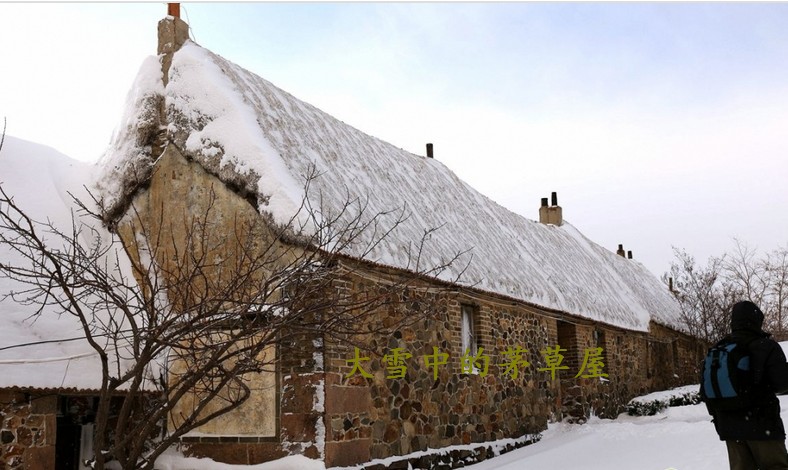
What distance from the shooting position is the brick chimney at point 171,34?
10566 mm

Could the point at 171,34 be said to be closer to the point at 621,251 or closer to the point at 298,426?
the point at 298,426

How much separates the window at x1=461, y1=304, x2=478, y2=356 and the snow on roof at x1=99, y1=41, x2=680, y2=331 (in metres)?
0.52

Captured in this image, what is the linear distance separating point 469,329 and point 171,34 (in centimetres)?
642

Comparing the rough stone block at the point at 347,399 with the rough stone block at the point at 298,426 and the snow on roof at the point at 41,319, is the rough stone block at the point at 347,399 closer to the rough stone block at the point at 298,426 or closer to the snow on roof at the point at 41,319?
the rough stone block at the point at 298,426

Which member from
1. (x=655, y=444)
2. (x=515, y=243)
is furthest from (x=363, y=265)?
(x=515, y=243)

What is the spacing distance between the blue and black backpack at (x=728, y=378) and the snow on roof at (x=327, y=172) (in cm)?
421

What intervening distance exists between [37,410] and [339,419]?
321 centimetres

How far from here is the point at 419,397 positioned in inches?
411

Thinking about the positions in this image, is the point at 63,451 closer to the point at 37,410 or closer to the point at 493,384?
the point at 37,410

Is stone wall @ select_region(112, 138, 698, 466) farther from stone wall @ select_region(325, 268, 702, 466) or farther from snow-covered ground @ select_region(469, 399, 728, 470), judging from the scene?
snow-covered ground @ select_region(469, 399, 728, 470)

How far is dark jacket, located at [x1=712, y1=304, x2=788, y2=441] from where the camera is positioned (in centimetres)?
608

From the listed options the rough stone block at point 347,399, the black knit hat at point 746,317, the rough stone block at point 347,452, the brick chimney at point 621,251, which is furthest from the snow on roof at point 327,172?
the brick chimney at point 621,251

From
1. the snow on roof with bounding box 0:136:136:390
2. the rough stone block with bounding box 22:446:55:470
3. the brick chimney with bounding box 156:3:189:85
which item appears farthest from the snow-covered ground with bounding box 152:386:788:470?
the brick chimney with bounding box 156:3:189:85

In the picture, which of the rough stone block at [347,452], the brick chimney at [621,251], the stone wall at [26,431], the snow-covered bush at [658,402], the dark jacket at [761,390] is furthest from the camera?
the brick chimney at [621,251]
